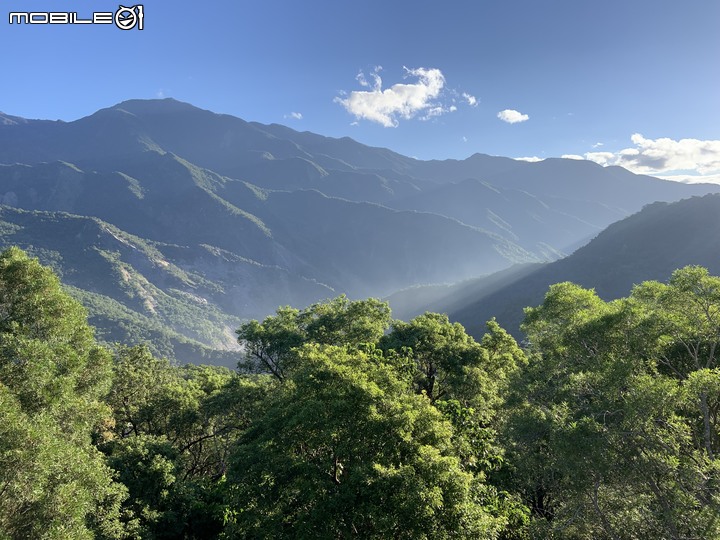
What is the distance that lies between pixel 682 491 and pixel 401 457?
10.2 metres

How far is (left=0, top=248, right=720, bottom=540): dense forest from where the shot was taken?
13.5 m

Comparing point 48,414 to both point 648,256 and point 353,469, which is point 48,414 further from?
point 648,256

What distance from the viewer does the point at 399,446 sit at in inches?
591

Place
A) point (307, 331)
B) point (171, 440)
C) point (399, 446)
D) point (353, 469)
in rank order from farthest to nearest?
point (307, 331), point (171, 440), point (399, 446), point (353, 469)

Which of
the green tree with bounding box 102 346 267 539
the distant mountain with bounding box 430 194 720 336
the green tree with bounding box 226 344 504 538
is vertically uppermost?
the distant mountain with bounding box 430 194 720 336

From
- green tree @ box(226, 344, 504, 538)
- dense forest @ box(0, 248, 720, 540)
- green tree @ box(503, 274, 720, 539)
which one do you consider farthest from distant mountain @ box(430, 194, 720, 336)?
green tree @ box(226, 344, 504, 538)

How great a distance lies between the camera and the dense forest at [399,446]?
1354 cm

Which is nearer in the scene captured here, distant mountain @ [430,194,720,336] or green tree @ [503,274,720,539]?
green tree @ [503,274,720,539]

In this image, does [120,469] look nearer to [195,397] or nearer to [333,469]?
[195,397]

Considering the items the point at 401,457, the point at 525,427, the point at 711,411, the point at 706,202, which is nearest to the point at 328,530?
the point at 401,457

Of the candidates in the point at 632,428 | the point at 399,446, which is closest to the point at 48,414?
the point at 399,446

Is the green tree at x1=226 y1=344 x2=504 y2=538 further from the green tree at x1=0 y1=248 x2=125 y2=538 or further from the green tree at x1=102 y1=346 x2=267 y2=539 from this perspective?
the green tree at x1=0 y1=248 x2=125 y2=538

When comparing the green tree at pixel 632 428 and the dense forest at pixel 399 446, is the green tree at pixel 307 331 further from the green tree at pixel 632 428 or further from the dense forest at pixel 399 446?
the green tree at pixel 632 428

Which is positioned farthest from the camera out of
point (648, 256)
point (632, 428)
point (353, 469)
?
point (648, 256)
